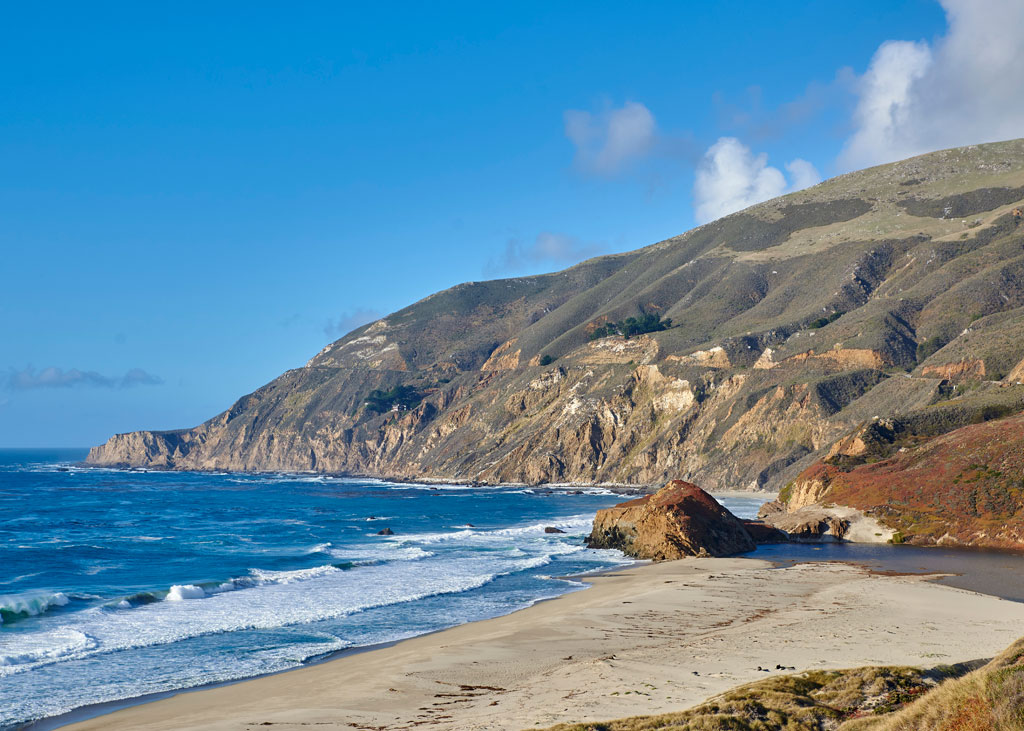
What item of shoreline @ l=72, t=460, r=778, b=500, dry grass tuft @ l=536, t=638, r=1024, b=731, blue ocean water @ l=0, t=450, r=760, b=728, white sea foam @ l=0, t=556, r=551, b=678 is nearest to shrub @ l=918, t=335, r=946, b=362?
shoreline @ l=72, t=460, r=778, b=500

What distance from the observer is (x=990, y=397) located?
182ft

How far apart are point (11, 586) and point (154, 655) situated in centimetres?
1764

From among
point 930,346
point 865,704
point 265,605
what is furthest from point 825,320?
point 865,704

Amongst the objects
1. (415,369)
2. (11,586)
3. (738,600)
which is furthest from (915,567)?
(415,369)

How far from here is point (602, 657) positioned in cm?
2052

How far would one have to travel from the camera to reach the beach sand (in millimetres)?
16547

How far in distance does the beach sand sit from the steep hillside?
3581 cm

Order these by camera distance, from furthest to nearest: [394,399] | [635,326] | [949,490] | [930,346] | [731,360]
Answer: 1. [394,399]
2. [635,326]
3. [731,360]
4. [930,346]
5. [949,490]

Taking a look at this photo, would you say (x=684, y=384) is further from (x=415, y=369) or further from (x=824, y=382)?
(x=415, y=369)

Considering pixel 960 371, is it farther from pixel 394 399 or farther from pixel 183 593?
pixel 394 399

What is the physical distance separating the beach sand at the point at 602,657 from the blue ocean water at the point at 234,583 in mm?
2995

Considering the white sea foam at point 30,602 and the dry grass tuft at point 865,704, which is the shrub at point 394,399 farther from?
the dry grass tuft at point 865,704

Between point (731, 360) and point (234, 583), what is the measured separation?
87.4 metres

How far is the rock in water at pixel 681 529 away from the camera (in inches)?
1661
